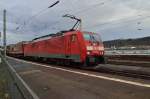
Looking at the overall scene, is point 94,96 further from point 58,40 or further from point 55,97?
point 58,40

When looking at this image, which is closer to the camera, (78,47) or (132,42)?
(78,47)

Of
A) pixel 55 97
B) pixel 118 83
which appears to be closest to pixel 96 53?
pixel 118 83

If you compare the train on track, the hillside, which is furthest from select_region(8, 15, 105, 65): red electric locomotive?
the hillside

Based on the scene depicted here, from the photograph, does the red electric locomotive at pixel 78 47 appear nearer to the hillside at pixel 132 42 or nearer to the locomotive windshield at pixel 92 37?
the locomotive windshield at pixel 92 37

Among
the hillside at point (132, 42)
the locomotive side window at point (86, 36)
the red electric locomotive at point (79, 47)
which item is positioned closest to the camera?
the red electric locomotive at point (79, 47)

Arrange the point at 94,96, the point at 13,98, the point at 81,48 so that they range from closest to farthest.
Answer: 1. the point at 13,98
2. the point at 94,96
3. the point at 81,48

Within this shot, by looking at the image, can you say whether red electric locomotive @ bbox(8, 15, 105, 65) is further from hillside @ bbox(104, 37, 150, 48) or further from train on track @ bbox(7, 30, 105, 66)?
A: hillside @ bbox(104, 37, 150, 48)

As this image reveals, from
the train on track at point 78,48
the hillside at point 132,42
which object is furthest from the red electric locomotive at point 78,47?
the hillside at point 132,42

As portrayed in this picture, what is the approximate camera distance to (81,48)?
24312 millimetres

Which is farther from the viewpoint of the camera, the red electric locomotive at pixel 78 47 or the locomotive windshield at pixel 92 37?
the locomotive windshield at pixel 92 37

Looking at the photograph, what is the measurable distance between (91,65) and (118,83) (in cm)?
1153

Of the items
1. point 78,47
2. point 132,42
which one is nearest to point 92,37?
point 78,47

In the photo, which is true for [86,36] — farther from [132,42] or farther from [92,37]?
[132,42]

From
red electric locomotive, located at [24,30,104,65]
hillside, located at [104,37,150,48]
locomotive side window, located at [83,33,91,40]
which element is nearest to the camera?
red electric locomotive, located at [24,30,104,65]
